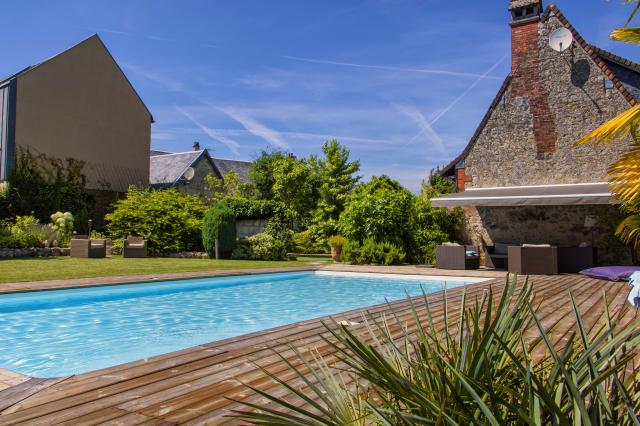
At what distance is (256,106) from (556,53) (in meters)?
15.0

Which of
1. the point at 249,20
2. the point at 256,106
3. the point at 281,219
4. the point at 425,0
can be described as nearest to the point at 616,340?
the point at 425,0

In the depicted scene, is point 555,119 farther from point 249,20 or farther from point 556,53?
point 249,20

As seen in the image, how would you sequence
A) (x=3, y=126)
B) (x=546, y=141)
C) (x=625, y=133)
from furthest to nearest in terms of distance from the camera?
(x=3, y=126) < (x=546, y=141) < (x=625, y=133)

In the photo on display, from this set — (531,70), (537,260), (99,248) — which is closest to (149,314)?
(537,260)

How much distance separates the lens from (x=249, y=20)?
14.6m

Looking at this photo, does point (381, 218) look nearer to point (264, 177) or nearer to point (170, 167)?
point (264, 177)

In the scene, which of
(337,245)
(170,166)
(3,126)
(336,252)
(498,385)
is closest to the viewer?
(498,385)

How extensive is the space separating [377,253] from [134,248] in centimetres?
979

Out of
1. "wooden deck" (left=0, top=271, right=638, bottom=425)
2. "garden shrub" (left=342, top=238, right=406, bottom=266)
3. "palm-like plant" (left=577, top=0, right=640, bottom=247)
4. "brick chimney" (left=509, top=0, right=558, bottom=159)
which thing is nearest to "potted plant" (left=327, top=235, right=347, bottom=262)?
"garden shrub" (left=342, top=238, right=406, bottom=266)

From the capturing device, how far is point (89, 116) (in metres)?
25.0

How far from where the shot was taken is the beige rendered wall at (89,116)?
22.5 metres

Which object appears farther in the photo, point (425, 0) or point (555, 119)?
point (555, 119)

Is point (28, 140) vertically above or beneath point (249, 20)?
beneath

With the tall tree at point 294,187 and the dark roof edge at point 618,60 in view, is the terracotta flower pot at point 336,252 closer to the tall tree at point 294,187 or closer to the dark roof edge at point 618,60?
the tall tree at point 294,187
